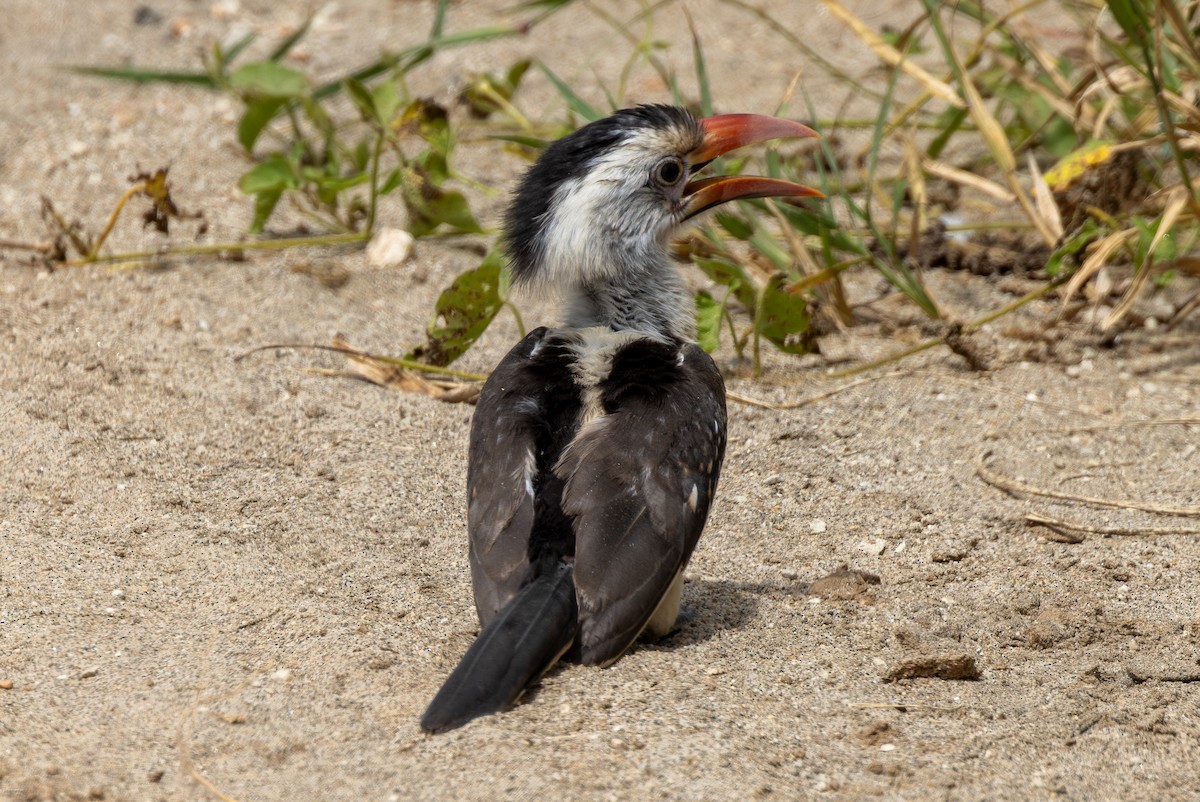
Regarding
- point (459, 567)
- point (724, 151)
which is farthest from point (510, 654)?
Answer: point (724, 151)

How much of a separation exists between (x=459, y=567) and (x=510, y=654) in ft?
3.11

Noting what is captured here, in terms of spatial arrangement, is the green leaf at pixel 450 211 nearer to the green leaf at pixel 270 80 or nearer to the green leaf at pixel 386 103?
the green leaf at pixel 386 103

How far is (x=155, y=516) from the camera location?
13.5 feet

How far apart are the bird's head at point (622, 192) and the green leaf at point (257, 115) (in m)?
2.08

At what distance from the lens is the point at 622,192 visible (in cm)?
414

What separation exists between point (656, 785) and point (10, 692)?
157cm

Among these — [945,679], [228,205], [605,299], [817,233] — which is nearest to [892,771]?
[945,679]

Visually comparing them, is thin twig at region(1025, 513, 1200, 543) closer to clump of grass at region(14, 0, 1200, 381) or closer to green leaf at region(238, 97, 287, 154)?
clump of grass at region(14, 0, 1200, 381)

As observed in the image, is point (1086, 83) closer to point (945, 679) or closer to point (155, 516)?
point (945, 679)

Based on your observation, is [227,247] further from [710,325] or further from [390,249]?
[710,325]

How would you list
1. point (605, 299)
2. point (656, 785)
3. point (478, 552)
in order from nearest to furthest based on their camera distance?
point (656, 785), point (478, 552), point (605, 299)

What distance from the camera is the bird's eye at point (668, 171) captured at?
4223mm

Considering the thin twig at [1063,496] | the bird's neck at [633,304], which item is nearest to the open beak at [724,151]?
the bird's neck at [633,304]

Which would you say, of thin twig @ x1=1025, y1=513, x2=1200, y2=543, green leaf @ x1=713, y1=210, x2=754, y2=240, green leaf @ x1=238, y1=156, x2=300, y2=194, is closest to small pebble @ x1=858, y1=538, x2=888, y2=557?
thin twig @ x1=1025, y1=513, x2=1200, y2=543
